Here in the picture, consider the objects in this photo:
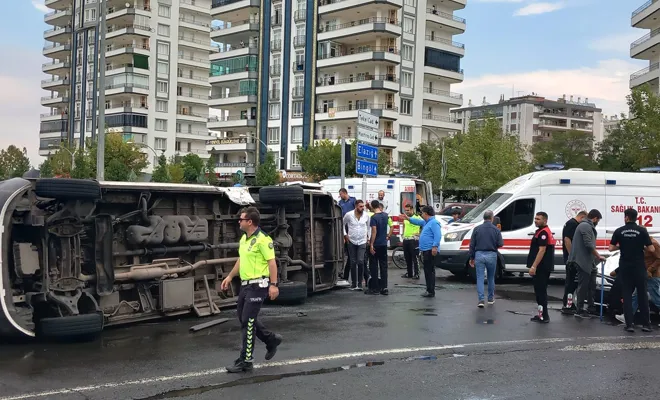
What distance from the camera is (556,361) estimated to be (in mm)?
8047

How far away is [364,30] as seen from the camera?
208 feet

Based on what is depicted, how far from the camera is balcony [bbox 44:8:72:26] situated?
92312 millimetres

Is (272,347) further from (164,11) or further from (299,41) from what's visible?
(164,11)

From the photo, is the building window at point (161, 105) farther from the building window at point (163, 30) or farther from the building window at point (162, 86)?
the building window at point (163, 30)

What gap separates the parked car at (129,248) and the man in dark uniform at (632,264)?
498cm

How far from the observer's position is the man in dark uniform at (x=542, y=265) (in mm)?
10680

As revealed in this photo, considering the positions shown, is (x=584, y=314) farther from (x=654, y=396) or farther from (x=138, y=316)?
(x=138, y=316)

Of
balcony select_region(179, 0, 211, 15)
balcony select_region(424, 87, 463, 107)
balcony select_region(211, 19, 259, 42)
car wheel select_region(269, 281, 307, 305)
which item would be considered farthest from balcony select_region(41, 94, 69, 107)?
car wheel select_region(269, 281, 307, 305)

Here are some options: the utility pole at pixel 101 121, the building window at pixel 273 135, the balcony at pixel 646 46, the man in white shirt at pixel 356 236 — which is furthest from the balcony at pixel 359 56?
the man in white shirt at pixel 356 236

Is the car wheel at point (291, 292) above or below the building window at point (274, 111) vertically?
below

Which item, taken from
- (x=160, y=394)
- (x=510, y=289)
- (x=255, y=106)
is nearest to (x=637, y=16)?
(x=255, y=106)

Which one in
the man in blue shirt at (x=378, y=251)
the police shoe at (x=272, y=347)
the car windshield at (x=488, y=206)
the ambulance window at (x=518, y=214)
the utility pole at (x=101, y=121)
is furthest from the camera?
the utility pole at (x=101, y=121)

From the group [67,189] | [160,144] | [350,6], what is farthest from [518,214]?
[160,144]

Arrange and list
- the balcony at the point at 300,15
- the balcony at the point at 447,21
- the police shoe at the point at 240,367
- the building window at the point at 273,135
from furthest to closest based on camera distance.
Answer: the building window at the point at 273,135
the balcony at the point at 300,15
the balcony at the point at 447,21
the police shoe at the point at 240,367
